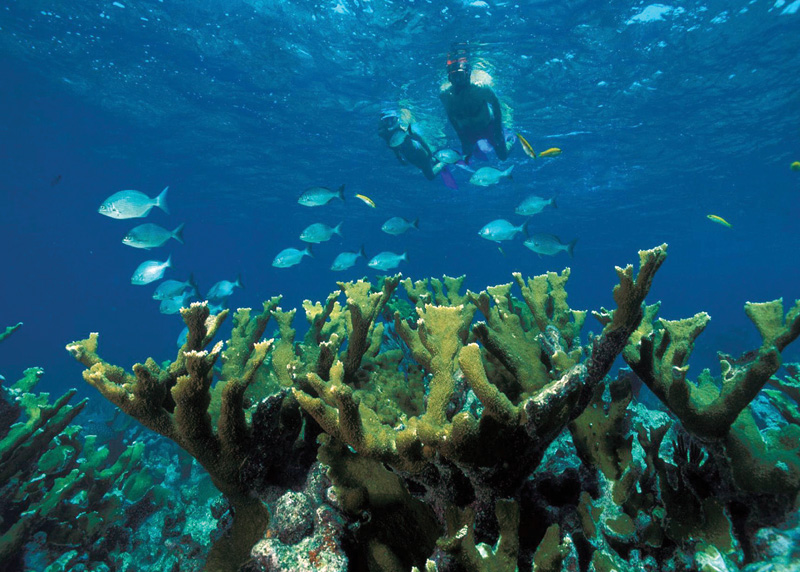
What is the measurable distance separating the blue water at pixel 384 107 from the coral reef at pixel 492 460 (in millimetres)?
13922

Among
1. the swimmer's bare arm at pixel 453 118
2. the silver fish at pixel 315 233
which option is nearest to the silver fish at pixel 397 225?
the silver fish at pixel 315 233

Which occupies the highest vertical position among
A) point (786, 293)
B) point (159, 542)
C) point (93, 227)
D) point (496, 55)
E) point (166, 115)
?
point (496, 55)

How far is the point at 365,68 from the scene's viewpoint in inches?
653

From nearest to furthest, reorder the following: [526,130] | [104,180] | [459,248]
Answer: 1. [526,130]
2. [104,180]
3. [459,248]

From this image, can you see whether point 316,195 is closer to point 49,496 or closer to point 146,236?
point 146,236

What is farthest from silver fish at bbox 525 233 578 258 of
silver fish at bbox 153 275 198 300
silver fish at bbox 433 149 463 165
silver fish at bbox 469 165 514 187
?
silver fish at bbox 153 275 198 300

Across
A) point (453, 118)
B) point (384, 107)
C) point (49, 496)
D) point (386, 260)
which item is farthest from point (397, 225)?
point (384, 107)

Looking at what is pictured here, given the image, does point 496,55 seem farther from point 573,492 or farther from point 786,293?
point 786,293

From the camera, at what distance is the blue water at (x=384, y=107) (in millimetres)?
13844

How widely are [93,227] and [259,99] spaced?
5521 cm

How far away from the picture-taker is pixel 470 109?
514 inches

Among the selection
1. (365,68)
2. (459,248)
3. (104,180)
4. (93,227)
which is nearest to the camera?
(365,68)

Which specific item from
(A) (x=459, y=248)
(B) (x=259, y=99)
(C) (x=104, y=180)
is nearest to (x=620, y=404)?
(B) (x=259, y=99)

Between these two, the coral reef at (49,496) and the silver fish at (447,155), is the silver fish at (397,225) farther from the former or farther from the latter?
the coral reef at (49,496)
